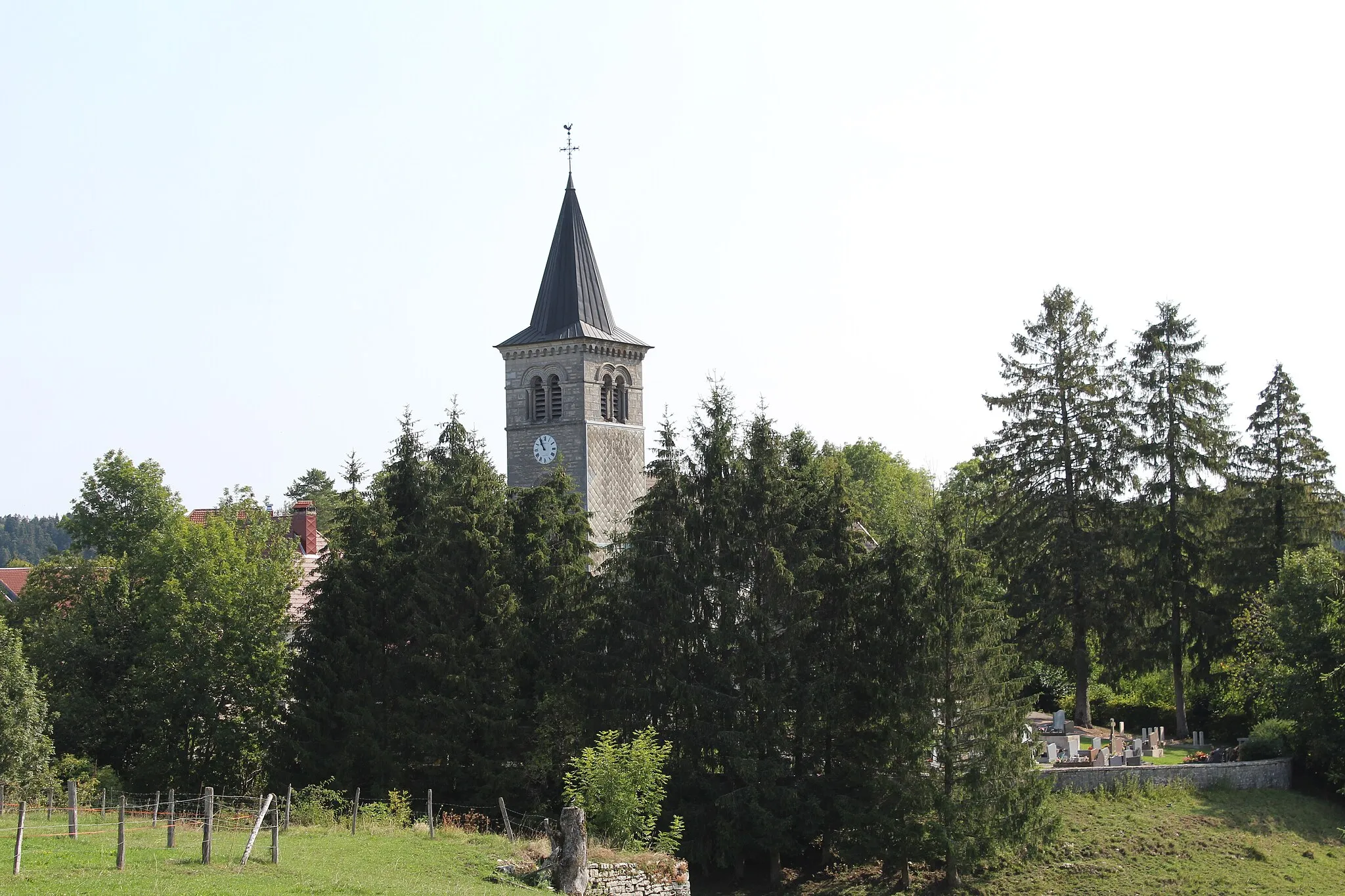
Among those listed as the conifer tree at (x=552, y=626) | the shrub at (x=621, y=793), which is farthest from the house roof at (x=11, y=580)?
the shrub at (x=621, y=793)

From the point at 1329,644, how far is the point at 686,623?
18.1 m

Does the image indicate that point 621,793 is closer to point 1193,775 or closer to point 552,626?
point 552,626

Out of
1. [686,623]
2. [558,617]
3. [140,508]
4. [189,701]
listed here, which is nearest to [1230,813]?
[686,623]

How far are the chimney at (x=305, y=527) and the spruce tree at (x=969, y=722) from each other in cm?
3448

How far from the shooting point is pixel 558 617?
33844 mm

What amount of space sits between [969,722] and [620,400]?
86.1 ft

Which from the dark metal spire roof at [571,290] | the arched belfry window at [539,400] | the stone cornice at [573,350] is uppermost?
the dark metal spire roof at [571,290]

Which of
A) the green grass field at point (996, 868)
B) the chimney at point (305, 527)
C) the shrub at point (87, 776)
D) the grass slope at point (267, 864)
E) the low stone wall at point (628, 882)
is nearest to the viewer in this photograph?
the grass slope at point (267, 864)

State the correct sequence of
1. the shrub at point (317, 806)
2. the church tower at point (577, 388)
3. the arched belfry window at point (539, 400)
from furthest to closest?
the arched belfry window at point (539, 400)
the church tower at point (577, 388)
the shrub at point (317, 806)

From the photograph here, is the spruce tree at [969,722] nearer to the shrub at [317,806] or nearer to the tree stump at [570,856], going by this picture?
the tree stump at [570,856]

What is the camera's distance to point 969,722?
2938 centimetres

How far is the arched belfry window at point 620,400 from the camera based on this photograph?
52.8 meters

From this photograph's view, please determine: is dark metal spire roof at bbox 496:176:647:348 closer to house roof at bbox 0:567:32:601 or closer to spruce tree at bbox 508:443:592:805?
spruce tree at bbox 508:443:592:805

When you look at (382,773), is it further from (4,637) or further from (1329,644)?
(1329,644)
